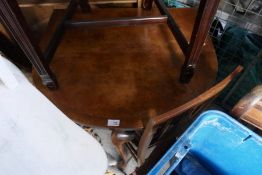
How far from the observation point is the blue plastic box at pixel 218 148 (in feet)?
1.80

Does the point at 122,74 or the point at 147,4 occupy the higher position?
the point at 147,4

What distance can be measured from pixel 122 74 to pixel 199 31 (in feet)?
0.97

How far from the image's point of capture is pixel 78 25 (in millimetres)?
773

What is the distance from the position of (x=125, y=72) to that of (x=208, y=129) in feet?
1.07

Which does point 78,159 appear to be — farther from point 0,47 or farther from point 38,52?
point 0,47

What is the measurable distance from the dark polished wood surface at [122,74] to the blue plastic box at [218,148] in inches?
4.3

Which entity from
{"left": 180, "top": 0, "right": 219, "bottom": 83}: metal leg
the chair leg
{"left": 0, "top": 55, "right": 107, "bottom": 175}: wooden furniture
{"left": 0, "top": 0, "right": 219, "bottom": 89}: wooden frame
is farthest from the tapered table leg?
{"left": 0, "top": 55, "right": 107, "bottom": 175}: wooden furniture

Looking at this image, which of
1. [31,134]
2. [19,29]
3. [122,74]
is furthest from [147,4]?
[31,134]

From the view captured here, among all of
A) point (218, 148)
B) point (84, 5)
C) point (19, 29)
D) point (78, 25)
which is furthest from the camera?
point (84, 5)

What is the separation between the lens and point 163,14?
2.67ft

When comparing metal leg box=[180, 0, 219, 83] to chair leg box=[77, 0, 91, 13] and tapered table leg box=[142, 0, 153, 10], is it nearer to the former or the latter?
tapered table leg box=[142, 0, 153, 10]

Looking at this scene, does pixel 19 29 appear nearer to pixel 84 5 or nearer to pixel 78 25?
pixel 78 25

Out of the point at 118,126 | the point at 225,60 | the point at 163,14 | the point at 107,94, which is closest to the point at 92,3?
the point at 163,14

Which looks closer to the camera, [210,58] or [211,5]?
[211,5]
